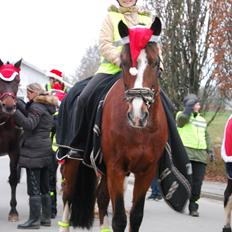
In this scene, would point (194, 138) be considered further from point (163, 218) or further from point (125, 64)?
point (125, 64)

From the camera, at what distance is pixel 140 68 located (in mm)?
5891

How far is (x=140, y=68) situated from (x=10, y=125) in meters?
4.65

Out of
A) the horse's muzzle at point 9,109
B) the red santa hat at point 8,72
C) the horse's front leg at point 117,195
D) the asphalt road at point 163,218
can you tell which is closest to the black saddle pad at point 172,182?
the horse's front leg at point 117,195

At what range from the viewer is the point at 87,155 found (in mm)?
7102

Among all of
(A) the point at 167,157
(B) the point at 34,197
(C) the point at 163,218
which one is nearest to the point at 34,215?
(B) the point at 34,197

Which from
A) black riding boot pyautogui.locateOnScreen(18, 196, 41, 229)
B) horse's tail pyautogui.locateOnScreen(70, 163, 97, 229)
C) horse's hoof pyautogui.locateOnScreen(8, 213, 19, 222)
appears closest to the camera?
horse's tail pyautogui.locateOnScreen(70, 163, 97, 229)

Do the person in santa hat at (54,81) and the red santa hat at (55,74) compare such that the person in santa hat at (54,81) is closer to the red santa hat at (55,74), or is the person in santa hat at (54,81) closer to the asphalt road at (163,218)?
the red santa hat at (55,74)

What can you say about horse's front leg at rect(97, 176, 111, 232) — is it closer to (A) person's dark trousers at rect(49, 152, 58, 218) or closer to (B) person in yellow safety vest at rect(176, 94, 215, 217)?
(A) person's dark trousers at rect(49, 152, 58, 218)

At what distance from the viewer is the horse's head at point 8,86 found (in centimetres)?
893

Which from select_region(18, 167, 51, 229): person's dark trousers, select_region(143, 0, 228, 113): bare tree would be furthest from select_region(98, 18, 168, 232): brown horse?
select_region(143, 0, 228, 113): bare tree

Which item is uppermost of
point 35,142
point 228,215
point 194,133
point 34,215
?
point 194,133

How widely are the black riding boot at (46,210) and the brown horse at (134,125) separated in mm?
3273

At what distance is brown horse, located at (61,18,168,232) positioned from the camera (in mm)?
5793

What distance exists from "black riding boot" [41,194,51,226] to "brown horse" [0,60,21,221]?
53cm
